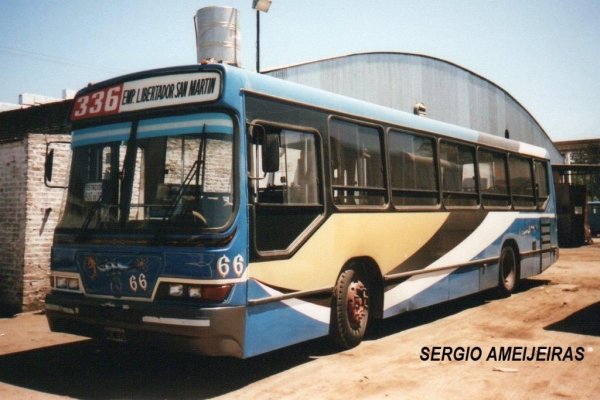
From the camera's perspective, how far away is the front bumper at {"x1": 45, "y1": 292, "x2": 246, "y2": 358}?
15.5ft

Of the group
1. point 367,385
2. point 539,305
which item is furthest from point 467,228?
point 367,385

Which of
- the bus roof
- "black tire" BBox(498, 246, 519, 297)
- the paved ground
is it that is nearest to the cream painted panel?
the paved ground

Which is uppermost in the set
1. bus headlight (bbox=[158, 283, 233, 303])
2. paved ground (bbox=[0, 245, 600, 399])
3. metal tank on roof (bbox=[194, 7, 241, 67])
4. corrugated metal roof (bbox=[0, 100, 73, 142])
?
metal tank on roof (bbox=[194, 7, 241, 67])

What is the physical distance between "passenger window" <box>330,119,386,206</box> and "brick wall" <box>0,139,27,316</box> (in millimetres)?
5900

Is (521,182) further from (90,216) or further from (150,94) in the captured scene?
(90,216)

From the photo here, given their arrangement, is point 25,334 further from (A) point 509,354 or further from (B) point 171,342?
(A) point 509,354

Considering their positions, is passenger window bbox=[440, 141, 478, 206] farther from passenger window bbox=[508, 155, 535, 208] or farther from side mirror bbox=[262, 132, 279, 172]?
side mirror bbox=[262, 132, 279, 172]

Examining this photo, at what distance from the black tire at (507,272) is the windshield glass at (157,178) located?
730 cm

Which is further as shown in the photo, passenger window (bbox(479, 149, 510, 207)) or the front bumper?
passenger window (bbox(479, 149, 510, 207))

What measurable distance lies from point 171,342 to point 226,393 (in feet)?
2.42

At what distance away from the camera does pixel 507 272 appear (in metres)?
10.9

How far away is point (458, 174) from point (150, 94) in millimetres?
5561

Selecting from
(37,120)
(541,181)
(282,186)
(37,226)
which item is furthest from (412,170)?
(37,120)

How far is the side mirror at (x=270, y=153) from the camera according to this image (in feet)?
16.9
